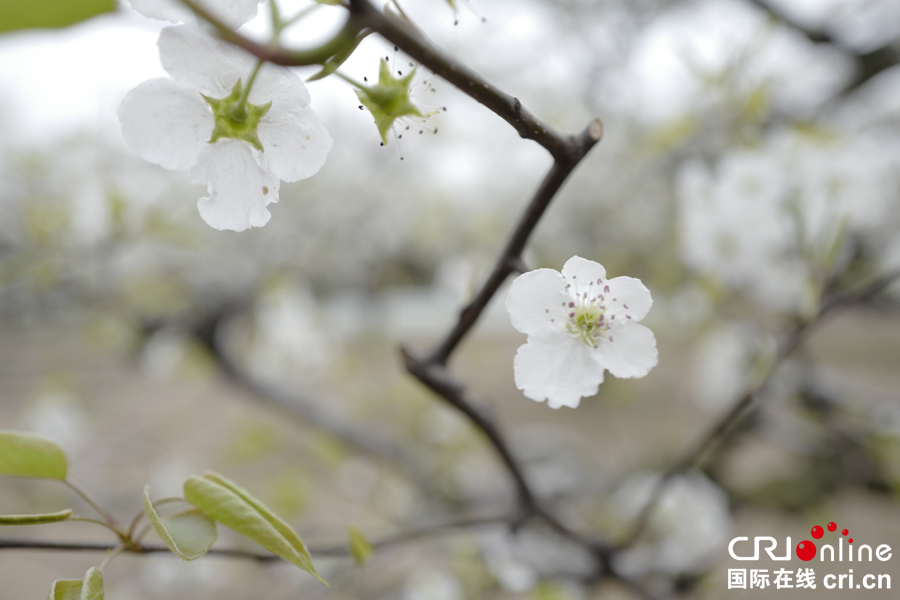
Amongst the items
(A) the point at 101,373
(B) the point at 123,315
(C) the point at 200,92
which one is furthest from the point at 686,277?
(A) the point at 101,373

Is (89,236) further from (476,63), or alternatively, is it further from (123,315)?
(476,63)

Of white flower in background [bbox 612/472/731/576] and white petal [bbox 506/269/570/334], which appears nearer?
white petal [bbox 506/269/570/334]

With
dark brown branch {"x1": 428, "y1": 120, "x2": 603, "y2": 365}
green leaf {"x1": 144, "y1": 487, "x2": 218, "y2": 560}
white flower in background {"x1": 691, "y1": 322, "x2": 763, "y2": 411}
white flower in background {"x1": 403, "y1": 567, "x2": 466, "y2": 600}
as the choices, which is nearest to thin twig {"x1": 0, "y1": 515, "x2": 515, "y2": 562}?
green leaf {"x1": 144, "y1": 487, "x2": 218, "y2": 560}

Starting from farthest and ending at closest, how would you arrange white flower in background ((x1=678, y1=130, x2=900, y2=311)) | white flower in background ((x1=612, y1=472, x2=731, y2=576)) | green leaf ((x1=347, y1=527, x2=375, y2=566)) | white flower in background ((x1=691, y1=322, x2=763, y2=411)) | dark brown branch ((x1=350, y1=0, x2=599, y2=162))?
white flower in background ((x1=691, y1=322, x2=763, y2=411)) → white flower in background ((x1=612, y1=472, x2=731, y2=576)) → white flower in background ((x1=678, y1=130, x2=900, y2=311)) → green leaf ((x1=347, y1=527, x2=375, y2=566)) → dark brown branch ((x1=350, y1=0, x2=599, y2=162))

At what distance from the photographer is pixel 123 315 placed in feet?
4.87

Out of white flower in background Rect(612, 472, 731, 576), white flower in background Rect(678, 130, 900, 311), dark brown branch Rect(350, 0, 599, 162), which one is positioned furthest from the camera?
white flower in background Rect(612, 472, 731, 576)

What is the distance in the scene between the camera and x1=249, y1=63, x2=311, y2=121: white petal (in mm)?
224

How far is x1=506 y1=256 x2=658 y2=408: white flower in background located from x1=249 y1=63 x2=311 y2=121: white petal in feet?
0.42

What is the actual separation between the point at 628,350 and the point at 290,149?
189 millimetres

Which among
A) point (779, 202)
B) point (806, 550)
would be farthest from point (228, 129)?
point (806, 550)

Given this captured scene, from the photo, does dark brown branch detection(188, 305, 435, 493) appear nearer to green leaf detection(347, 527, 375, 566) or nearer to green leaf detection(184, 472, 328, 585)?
green leaf detection(347, 527, 375, 566)

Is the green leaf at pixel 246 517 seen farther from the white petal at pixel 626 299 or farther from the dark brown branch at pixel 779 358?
the dark brown branch at pixel 779 358

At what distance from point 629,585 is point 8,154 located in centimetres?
211

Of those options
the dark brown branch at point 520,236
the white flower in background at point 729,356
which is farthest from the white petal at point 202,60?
the white flower in background at point 729,356
